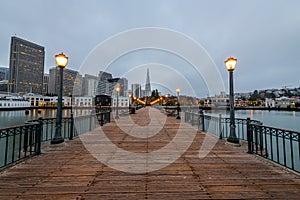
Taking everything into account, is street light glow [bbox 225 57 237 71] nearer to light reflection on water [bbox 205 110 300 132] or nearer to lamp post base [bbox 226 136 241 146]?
lamp post base [bbox 226 136 241 146]

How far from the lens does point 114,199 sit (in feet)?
9.07

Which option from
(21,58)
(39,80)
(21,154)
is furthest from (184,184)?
(39,80)

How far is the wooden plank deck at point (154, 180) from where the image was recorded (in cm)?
293

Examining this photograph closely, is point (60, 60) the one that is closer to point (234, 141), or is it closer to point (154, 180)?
point (154, 180)

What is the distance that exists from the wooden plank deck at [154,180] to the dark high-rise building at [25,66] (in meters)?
193

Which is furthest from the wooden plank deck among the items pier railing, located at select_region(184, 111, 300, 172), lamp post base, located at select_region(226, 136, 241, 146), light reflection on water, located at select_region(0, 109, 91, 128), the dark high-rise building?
the dark high-rise building

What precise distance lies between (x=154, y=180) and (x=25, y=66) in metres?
204

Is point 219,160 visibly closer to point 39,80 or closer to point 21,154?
point 21,154

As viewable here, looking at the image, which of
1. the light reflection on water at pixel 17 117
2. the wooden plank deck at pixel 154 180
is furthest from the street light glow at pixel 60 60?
the light reflection on water at pixel 17 117

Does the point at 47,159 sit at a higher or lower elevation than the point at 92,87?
lower

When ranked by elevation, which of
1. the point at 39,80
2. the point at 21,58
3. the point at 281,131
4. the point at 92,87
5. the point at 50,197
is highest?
the point at 21,58

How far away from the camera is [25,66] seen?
6324 inches

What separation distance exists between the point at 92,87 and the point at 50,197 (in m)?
67.6

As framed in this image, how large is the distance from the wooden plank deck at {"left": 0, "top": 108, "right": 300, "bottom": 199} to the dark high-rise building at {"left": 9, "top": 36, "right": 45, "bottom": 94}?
193275 millimetres
